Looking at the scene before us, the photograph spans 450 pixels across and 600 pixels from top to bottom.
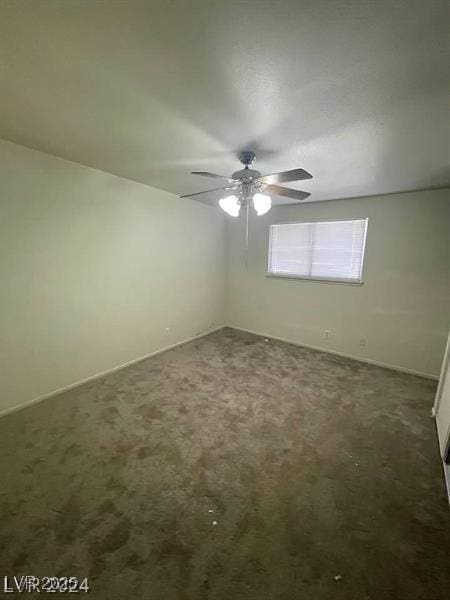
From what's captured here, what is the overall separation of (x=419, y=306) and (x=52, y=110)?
13.0 ft

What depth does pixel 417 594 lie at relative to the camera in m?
1.08

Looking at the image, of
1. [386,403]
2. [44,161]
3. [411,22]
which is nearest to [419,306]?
[386,403]

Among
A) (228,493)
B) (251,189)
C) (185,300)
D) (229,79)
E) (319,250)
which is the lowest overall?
(228,493)

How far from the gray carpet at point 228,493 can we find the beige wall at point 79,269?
1.49 ft

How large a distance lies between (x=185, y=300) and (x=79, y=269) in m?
1.65

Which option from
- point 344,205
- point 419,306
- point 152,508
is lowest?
point 152,508

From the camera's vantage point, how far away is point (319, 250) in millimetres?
3662

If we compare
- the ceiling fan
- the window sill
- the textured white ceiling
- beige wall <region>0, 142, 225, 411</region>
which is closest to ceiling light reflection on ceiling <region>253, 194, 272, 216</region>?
the ceiling fan

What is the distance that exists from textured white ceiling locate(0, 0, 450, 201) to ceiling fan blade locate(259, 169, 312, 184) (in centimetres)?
28

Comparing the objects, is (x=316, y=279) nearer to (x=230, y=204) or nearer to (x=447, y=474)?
(x=230, y=204)

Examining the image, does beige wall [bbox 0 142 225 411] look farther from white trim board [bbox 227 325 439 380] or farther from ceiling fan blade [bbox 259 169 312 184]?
ceiling fan blade [bbox 259 169 312 184]

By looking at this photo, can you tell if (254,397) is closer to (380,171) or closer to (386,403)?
(386,403)

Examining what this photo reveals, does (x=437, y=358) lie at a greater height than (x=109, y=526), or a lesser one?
greater

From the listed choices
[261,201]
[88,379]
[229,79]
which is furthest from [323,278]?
[88,379]
